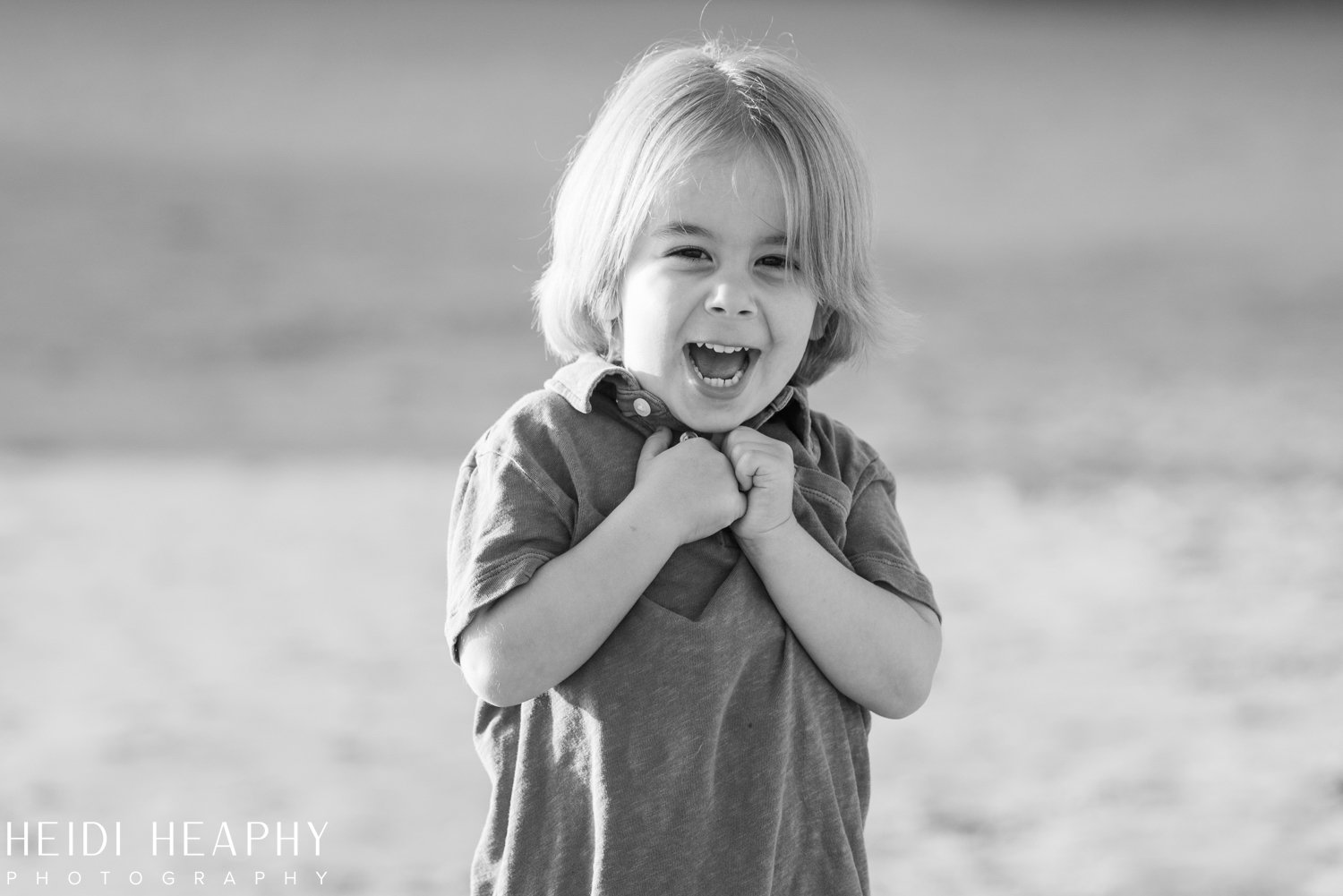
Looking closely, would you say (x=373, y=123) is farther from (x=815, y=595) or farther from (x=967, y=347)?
(x=815, y=595)

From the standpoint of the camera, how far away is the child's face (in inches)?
50.0

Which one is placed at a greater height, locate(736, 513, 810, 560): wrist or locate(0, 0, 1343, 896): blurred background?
locate(0, 0, 1343, 896): blurred background

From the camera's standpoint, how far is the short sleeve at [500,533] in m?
1.21

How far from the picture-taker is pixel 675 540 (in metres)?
1.22

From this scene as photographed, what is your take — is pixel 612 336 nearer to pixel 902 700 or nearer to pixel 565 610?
pixel 565 610

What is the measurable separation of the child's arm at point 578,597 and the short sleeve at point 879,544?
0.58ft

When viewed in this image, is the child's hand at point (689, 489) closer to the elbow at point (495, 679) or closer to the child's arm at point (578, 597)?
the child's arm at point (578, 597)

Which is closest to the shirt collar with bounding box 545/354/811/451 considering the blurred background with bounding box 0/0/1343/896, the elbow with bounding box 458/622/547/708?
the elbow with bounding box 458/622/547/708

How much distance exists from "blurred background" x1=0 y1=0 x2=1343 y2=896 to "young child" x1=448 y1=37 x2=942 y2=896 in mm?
250

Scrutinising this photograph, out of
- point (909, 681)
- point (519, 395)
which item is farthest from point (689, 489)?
point (519, 395)

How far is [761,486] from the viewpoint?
49.7 inches

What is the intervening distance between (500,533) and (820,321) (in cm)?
38

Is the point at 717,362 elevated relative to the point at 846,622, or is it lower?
elevated

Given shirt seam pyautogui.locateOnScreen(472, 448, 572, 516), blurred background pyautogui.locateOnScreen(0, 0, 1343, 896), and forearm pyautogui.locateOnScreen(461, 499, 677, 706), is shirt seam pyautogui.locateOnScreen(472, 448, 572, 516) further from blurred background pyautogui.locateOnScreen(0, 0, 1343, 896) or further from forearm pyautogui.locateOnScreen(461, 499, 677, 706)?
blurred background pyautogui.locateOnScreen(0, 0, 1343, 896)
